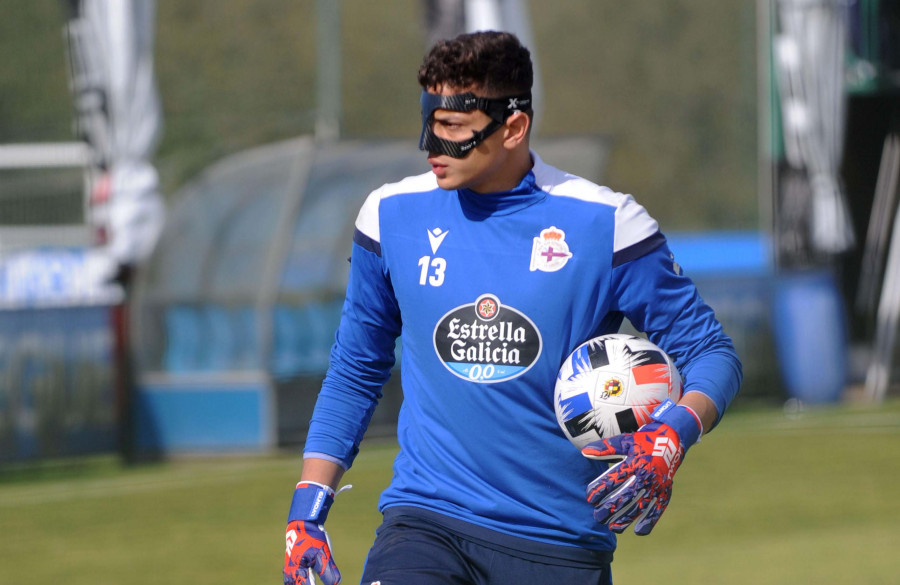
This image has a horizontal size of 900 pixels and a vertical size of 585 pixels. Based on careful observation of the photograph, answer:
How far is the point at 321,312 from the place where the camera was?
16406mm

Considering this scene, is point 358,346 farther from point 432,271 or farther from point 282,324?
point 282,324

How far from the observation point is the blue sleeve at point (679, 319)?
411cm

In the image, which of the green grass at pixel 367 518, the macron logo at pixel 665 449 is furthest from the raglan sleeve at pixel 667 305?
the green grass at pixel 367 518

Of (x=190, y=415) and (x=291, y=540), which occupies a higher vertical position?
(x=291, y=540)

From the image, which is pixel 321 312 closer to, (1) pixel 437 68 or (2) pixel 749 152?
(1) pixel 437 68

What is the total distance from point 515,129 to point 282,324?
1185cm

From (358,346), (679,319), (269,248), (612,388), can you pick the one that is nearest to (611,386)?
(612,388)

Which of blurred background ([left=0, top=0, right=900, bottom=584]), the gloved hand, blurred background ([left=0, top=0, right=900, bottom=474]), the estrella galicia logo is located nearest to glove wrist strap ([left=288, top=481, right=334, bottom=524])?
the gloved hand

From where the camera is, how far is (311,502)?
418 cm

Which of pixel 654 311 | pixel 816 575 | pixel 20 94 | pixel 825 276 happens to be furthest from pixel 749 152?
pixel 654 311

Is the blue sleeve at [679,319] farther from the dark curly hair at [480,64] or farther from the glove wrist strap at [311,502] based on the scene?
the glove wrist strap at [311,502]

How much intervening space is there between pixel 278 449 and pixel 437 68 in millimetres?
11570

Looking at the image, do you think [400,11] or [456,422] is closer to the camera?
[456,422]

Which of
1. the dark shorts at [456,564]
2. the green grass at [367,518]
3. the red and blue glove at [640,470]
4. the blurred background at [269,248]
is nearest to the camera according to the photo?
the red and blue glove at [640,470]
